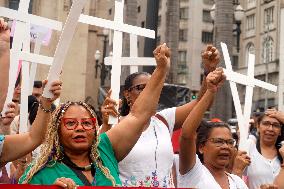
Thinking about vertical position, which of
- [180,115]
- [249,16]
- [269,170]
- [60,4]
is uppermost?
[249,16]

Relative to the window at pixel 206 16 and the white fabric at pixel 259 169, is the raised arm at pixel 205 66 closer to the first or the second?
the white fabric at pixel 259 169

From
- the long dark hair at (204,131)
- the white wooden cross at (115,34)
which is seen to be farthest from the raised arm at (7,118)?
the long dark hair at (204,131)

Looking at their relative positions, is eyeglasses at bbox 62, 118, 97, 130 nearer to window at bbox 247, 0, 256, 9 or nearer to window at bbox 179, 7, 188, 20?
window at bbox 247, 0, 256, 9

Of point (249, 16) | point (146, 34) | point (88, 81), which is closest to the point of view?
point (146, 34)

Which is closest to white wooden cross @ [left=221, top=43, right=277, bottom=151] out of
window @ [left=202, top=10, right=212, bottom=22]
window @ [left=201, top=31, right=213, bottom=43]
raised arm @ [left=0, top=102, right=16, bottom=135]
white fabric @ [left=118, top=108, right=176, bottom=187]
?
white fabric @ [left=118, top=108, right=176, bottom=187]

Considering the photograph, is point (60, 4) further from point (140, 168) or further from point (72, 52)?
point (140, 168)

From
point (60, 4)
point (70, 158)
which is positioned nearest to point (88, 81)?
point (60, 4)

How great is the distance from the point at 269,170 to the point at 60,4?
2403 centimetres

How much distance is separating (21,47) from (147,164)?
2.19 meters

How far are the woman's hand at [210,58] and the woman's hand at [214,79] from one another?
17 centimetres

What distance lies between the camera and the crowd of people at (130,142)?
4.25m

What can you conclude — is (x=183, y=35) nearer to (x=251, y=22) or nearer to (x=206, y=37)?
(x=206, y=37)

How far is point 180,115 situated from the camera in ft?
18.4

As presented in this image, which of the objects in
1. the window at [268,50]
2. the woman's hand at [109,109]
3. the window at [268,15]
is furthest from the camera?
the window at [268,15]
